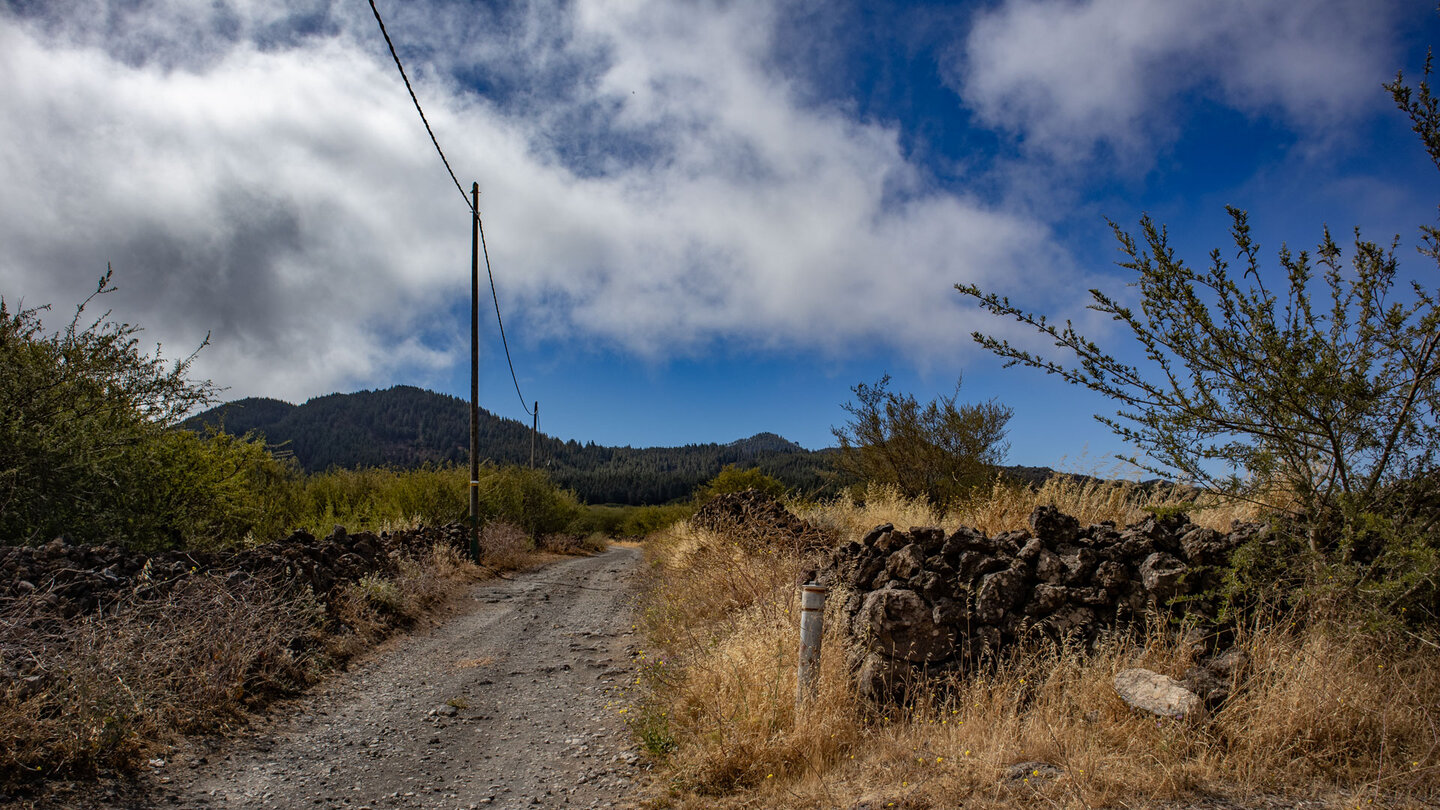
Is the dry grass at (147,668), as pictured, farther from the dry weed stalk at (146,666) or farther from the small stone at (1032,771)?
the small stone at (1032,771)

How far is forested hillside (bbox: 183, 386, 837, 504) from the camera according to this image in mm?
100812

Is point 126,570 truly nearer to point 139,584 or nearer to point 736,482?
point 139,584

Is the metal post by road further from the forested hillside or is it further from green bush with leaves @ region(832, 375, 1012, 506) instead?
the forested hillside

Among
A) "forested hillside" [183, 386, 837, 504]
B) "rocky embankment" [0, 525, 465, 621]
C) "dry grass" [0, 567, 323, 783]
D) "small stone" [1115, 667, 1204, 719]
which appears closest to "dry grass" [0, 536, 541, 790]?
"dry grass" [0, 567, 323, 783]

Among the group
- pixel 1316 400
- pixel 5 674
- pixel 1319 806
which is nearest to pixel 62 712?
pixel 5 674

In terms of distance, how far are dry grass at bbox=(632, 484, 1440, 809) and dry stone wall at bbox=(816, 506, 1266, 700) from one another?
186 millimetres

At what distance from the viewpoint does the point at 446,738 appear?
4.94 meters

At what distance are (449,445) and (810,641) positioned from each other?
147 metres

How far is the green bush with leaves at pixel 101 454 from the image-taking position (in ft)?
23.0

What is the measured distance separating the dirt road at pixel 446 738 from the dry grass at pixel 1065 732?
0.66m

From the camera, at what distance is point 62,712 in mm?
3900

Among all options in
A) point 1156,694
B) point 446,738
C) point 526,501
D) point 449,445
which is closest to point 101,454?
point 446,738

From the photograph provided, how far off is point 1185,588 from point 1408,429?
1686 mm

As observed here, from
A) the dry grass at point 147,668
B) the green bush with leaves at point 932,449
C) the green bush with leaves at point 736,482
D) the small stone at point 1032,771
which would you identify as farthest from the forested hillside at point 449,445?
the small stone at point 1032,771
